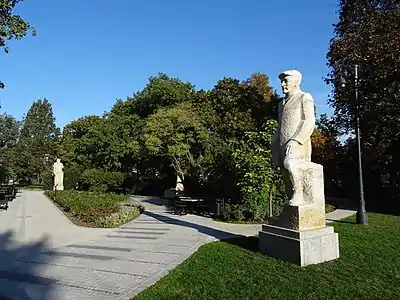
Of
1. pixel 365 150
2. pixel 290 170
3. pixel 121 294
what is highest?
pixel 365 150

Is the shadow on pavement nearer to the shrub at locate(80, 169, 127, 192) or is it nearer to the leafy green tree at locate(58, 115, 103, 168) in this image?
the shrub at locate(80, 169, 127, 192)

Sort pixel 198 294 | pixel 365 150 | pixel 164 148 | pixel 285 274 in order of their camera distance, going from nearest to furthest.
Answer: pixel 198 294 → pixel 285 274 → pixel 365 150 → pixel 164 148

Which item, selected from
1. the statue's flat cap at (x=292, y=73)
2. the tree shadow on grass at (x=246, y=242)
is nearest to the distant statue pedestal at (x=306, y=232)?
the tree shadow on grass at (x=246, y=242)

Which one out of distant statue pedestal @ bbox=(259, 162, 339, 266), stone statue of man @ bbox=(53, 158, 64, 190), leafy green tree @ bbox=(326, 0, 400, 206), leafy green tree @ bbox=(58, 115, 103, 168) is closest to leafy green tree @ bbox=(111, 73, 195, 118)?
leafy green tree @ bbox=(58, 115, 103, 168)

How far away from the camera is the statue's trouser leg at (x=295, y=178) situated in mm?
7000

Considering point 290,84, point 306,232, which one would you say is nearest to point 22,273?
point 306,232

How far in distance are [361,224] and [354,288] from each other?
23.2 feet

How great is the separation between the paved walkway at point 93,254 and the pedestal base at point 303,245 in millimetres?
1848

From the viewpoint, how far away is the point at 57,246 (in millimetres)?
9469

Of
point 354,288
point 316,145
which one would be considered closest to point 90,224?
point 354,288

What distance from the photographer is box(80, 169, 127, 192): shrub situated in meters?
30.0

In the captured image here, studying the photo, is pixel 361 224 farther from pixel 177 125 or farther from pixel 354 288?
pixel 177 125

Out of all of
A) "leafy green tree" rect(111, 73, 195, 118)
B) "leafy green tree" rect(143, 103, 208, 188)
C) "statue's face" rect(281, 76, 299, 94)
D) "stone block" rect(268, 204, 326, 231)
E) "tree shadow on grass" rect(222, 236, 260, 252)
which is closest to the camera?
"stone block" rect(268, 204, 326, 231)

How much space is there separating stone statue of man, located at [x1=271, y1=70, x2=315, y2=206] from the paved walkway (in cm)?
264
